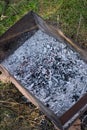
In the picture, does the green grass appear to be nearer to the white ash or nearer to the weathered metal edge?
the white ash

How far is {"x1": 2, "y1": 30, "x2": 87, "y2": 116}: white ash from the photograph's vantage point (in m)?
2.92

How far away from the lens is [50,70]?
3057mm

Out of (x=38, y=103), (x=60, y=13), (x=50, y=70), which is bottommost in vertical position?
(x=38, y=103)

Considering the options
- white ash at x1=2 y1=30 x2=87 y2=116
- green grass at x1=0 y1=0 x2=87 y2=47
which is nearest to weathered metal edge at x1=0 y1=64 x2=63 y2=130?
white ash at x1=2 y1=30 x2=87 y2=116

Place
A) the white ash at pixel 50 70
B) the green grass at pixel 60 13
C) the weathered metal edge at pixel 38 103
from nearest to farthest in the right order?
the weathered metal edge at pixel 38 103 → the white ash at pixel 50 70 → the green grass at pixel 60 13

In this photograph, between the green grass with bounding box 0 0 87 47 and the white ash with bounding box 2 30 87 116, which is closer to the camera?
the white ash with bounding box 2 30 87 116

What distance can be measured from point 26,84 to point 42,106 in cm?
28

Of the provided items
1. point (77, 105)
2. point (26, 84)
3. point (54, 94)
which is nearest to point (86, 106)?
point (77, 105)

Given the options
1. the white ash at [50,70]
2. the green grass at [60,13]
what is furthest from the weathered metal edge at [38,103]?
the green grass at [60,13]

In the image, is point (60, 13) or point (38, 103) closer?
point (38, 103)

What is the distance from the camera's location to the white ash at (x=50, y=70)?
2918 millimetres

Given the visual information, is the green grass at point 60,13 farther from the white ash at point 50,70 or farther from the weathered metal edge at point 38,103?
the weathered metal edge at point 38,103

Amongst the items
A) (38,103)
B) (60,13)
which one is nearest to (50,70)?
(38,103)

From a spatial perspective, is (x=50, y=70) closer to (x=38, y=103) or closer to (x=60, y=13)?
(x=38, y=103)
